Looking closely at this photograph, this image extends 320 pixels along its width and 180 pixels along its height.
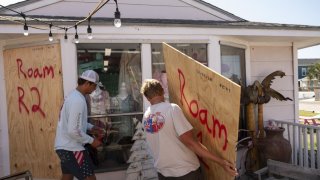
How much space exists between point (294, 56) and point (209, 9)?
190 centimetres

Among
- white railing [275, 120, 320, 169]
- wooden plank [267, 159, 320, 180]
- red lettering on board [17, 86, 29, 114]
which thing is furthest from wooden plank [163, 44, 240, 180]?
white railing [275, 120, 320, 169]

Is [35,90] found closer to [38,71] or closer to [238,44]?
[38,71]

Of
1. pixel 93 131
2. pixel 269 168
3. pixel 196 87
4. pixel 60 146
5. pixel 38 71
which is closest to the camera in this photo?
pixel 196 87

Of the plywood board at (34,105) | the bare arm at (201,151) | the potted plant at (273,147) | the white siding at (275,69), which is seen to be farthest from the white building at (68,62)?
the bare arm at (201,151)

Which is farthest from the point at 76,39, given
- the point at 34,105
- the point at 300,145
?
the point at 300,145

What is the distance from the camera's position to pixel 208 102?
2.61 meters

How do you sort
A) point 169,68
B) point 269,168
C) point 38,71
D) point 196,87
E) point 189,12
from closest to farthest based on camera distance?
1. point 196,87
2. point 169,68
3. point 38,71
4. point 269,168
5. point 189,12

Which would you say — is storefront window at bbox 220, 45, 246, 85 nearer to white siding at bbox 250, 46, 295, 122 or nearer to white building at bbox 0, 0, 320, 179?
white building at bbox 0, 0, 320, 179

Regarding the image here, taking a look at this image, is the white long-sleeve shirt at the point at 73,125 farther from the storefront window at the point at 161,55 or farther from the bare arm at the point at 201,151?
the storefront window at the point at 161,55

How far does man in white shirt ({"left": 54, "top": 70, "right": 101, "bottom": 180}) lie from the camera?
3.45 m

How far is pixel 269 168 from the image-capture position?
4988 millimetres

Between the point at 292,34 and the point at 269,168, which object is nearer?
the point at 269,168

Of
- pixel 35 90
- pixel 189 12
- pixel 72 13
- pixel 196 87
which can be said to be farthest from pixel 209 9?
pixel 196 87

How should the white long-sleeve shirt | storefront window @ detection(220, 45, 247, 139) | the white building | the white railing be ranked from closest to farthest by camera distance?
the white long-sleeve shirt < the white building < storefront window @ detection(220, 45, 247, 139) < the white railing
